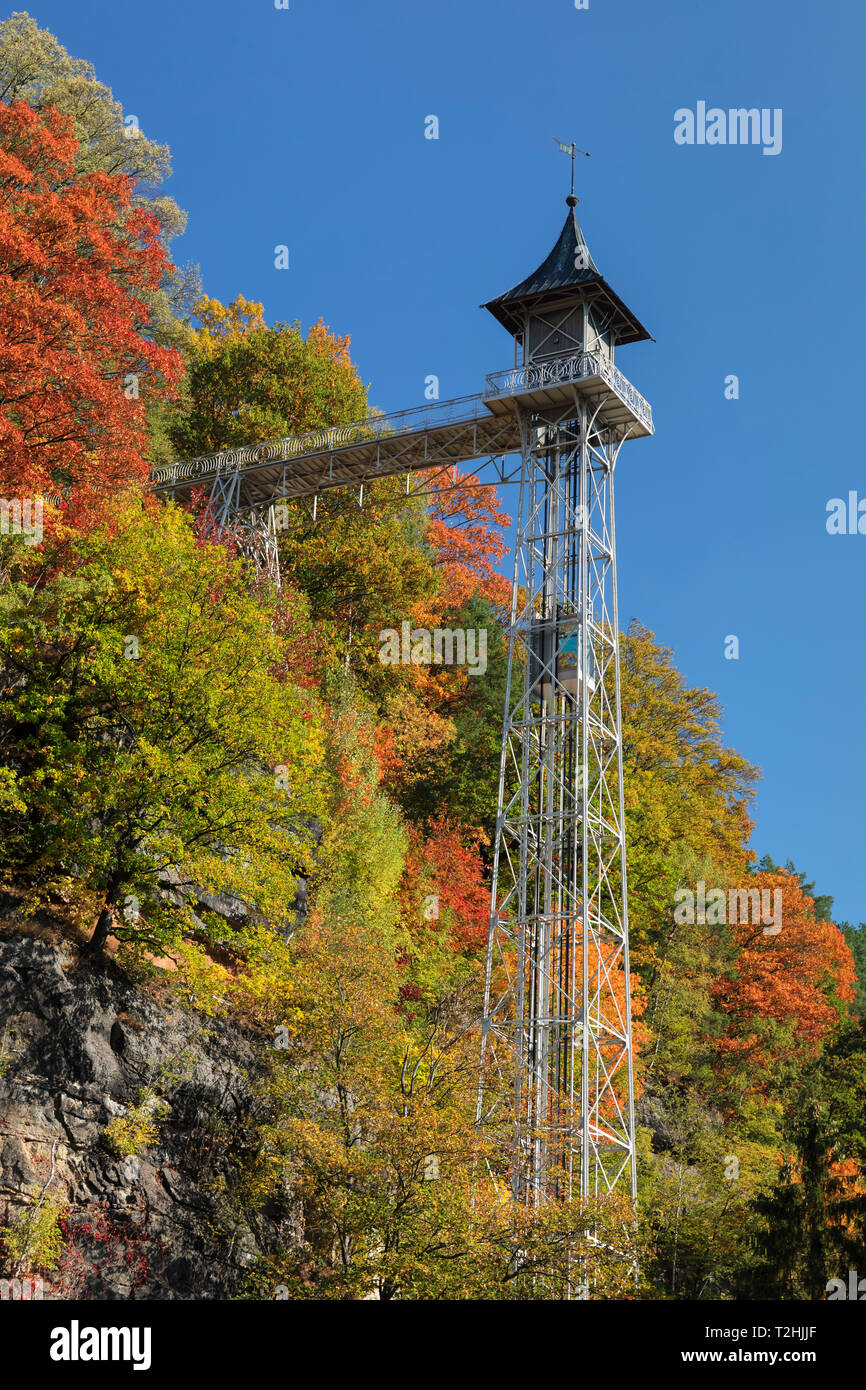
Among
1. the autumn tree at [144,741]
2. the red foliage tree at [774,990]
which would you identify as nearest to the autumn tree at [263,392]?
the autumn tree at [144,741]

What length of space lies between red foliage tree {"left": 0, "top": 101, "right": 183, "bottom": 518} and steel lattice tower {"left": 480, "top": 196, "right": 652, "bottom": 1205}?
8.50m

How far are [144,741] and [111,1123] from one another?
5.74m

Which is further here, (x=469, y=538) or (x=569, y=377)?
(x=469, y=538)

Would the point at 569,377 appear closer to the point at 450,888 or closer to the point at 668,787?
the point at 450,888

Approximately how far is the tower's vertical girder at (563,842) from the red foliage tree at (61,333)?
8.85 meters

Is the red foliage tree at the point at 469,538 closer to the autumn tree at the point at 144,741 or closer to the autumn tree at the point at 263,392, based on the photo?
the autumn tree at the point at 263,392

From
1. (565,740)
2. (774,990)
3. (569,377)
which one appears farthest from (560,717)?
(774,990)

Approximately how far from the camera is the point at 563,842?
85.0 ft

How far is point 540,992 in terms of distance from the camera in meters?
23.8

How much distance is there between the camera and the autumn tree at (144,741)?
1919 cm

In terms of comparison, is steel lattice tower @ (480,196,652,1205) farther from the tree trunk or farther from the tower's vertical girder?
the tree trunk

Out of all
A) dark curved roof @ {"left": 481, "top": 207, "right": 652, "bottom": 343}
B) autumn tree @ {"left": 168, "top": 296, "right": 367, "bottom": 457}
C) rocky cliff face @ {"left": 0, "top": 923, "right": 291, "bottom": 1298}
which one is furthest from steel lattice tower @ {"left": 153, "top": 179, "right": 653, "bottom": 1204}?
autumn tree @ {"left": 168, "top": 296, "right": 367, "bottom": 457}
